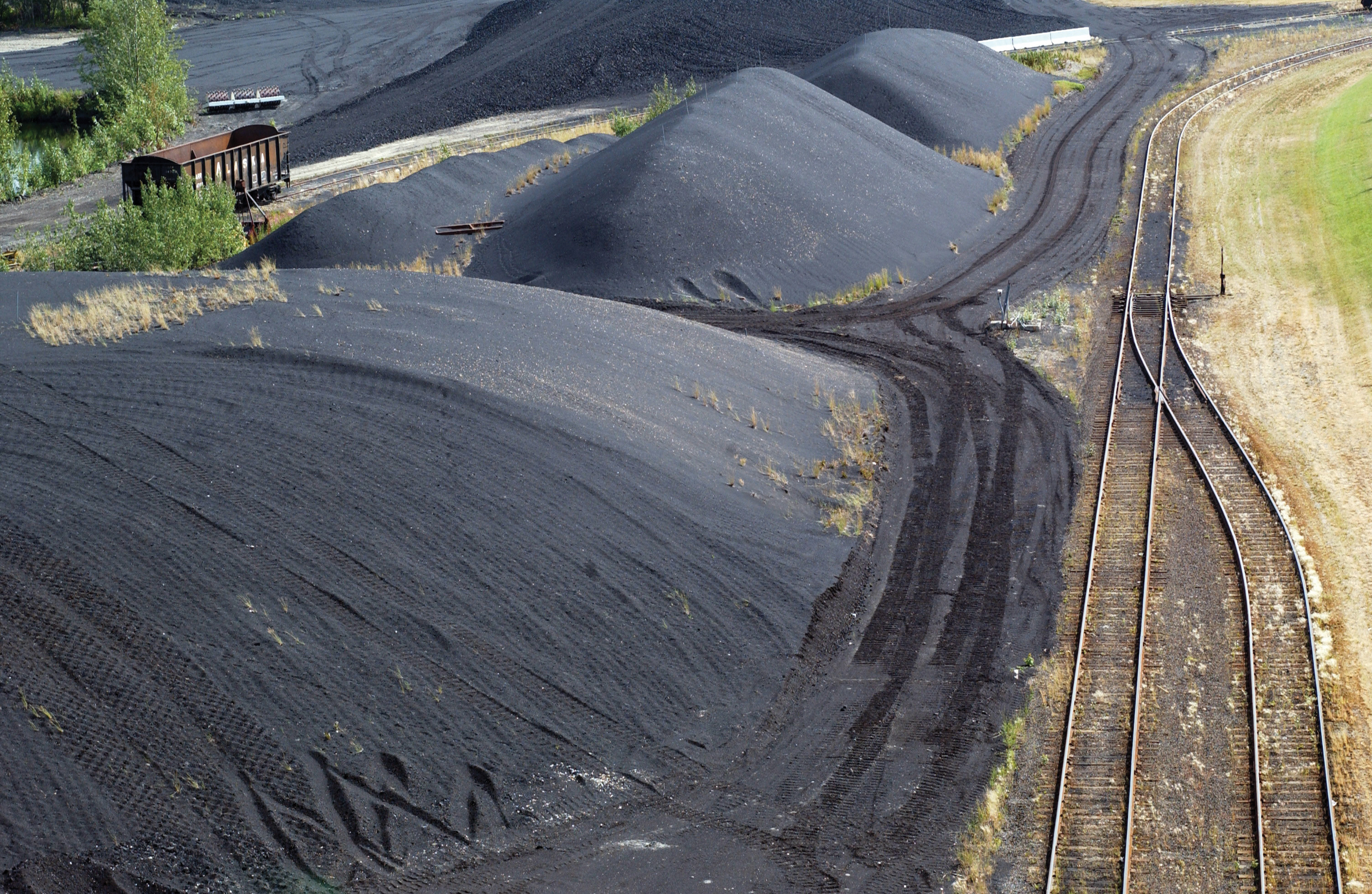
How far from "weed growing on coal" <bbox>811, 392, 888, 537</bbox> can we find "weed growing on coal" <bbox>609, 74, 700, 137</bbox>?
20.1 m

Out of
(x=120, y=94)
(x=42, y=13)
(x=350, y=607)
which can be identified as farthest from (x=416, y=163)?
(x=42, y=13)

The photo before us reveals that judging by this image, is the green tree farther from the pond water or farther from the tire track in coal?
the tire track in coal

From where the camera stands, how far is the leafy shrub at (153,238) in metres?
29.2

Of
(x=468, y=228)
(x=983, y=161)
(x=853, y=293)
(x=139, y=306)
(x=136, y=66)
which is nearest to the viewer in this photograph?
(x=139, y=306)

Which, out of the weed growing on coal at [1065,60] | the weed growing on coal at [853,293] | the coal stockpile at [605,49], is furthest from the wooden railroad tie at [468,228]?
the weed growing on coal at [1065,60]

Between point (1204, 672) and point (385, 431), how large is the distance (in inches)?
434

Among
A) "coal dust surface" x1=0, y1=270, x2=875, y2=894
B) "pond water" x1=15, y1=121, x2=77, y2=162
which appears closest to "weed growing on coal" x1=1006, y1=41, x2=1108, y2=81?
"coal dust surface" x1=0, y1=270, x2=875, y2=894

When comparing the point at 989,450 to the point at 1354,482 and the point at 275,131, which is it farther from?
the point at 275,131

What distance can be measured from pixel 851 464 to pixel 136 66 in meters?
46.0

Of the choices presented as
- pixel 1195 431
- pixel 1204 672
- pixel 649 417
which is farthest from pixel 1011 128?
pixel 1204 672

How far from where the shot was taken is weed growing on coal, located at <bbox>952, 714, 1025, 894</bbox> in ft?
37.9

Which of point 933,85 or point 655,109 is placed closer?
point 933,85

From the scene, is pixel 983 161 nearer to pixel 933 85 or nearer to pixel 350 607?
pixel 933 85

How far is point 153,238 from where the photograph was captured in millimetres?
29109
